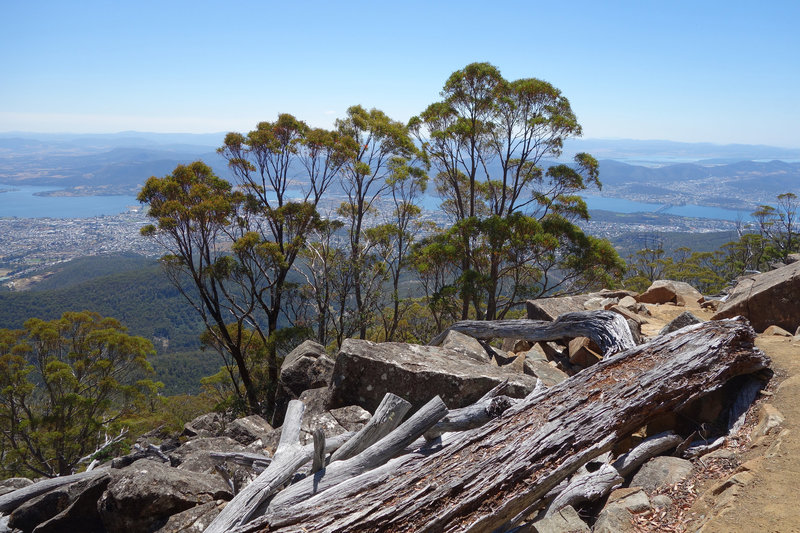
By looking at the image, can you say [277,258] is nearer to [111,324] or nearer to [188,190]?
[188,190]

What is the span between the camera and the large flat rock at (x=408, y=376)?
246 inches

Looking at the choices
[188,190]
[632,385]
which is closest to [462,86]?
[188,190]

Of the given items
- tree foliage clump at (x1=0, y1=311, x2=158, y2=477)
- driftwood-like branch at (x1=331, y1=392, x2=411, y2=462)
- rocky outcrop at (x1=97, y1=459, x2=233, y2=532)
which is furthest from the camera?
tree foliage clump at (x1=0, y1=311, x2=158, y2=477)

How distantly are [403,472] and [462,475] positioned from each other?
56cm

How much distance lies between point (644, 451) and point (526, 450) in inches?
52.3

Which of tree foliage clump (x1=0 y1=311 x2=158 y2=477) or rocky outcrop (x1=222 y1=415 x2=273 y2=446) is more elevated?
rocky outcrop (x1=222 y1=415 x2=273 y2=446)

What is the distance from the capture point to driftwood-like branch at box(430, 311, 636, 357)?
6453 mm

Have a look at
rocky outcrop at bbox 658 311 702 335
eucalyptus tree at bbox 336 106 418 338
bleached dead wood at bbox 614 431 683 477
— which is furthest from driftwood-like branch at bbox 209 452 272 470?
eucalyptus tree at bbox 336 106 418 338

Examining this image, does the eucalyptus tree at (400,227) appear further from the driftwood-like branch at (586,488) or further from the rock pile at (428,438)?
the driftwood-like branch at (586,488)

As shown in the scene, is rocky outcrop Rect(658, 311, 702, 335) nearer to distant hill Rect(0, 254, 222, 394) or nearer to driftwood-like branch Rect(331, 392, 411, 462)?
driftwood-like branch Rect(331, 392, 411, 462)

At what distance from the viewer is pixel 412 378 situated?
6574 millimetres

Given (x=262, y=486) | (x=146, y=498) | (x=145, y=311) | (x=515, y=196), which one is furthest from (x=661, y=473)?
(x=145, y=311)

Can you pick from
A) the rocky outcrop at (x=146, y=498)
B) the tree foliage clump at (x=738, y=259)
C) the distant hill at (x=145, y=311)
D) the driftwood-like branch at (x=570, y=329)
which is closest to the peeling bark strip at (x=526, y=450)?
the driftwood-like branch at (x=570, y=329)

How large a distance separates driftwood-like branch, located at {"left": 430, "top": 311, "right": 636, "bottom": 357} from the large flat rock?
1545 millimetres
